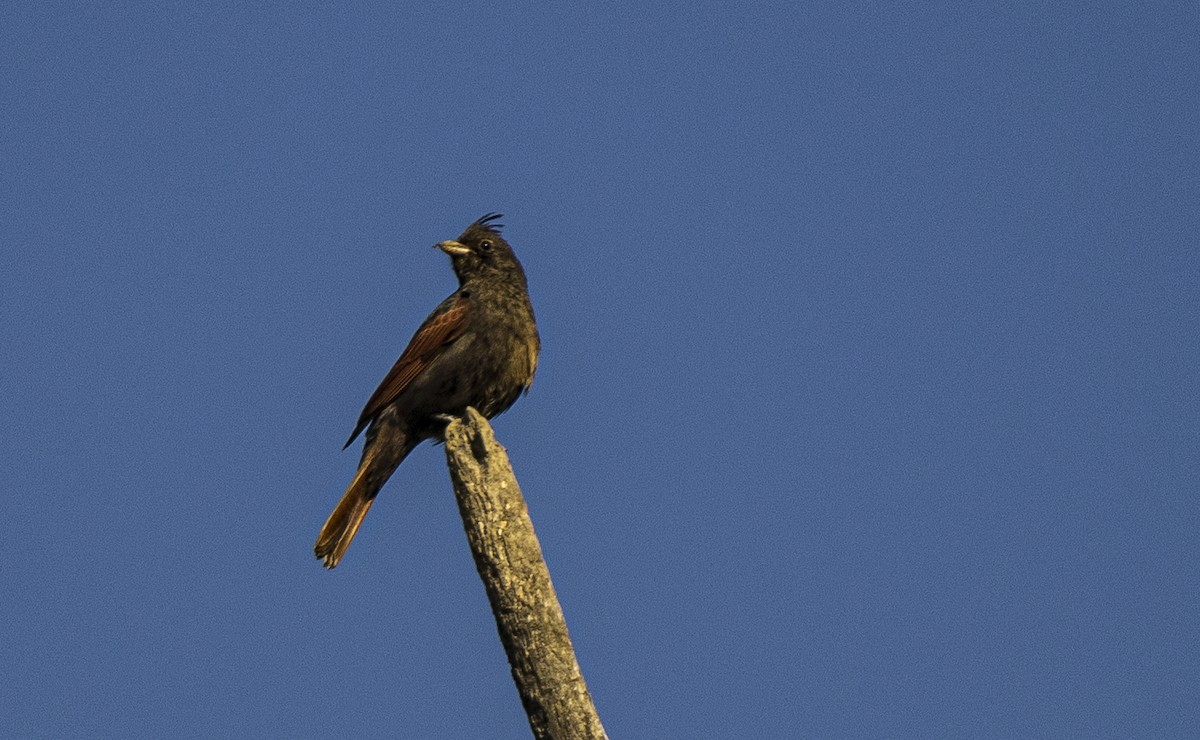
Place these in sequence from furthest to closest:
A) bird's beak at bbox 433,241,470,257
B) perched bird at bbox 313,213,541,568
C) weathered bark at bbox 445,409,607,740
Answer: bird's beak at bbox 433,241,470,257
perched bird at bbox 313,213,541,568
weathered bark at bbox 445,409,607,740

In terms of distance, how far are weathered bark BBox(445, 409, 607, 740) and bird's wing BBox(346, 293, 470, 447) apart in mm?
3132

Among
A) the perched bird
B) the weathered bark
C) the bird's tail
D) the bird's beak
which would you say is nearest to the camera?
the weathered bark

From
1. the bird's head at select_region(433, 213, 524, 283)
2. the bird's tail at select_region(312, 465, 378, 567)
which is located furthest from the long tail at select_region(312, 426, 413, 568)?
the bird's head at select_region(433, 213, 524, 283)

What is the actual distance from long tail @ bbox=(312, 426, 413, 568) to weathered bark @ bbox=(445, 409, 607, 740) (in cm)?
255

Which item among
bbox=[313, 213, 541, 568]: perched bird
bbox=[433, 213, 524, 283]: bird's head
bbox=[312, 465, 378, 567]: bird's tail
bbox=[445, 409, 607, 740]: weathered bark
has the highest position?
bbox=[433, 213, 524, 283]: bird's head

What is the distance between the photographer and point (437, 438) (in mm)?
9664

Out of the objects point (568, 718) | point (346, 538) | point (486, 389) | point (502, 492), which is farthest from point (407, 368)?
point (568, 718)

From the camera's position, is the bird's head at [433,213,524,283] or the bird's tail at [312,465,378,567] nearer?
the bird's tail at [312,465,378,567]

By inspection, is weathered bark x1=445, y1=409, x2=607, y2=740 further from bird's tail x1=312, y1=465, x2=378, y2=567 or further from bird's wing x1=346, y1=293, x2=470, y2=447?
bird's wing x1=346, y1=293, x2=470, y2=447

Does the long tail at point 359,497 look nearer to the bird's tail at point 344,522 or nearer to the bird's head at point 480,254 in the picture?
the bird's tail at point 344,522

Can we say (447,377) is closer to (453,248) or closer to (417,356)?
(417,356)

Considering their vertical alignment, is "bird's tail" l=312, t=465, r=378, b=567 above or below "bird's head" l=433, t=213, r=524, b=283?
below

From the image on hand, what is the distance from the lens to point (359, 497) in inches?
352

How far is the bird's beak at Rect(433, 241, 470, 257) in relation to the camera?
10305 millimetres
